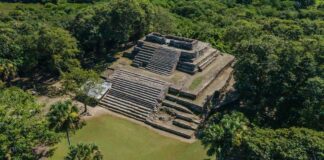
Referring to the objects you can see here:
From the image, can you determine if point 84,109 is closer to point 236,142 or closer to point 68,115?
point 68,115

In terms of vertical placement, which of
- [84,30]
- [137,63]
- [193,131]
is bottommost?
[193,131]

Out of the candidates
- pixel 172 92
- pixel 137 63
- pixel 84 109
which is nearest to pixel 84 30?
pixel 137 63

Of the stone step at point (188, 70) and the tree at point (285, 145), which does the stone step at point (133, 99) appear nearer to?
the stone step at point (188, 70)

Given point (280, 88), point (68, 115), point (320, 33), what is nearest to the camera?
point (68, 115)

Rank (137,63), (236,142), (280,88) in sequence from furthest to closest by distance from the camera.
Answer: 1. (137,63)
2. (280,88)
3. (236,142)

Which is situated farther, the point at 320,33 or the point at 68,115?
the point at 320,33

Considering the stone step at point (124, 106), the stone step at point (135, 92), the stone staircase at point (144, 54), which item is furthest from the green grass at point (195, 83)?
the stone staircase at point (144, 54)
